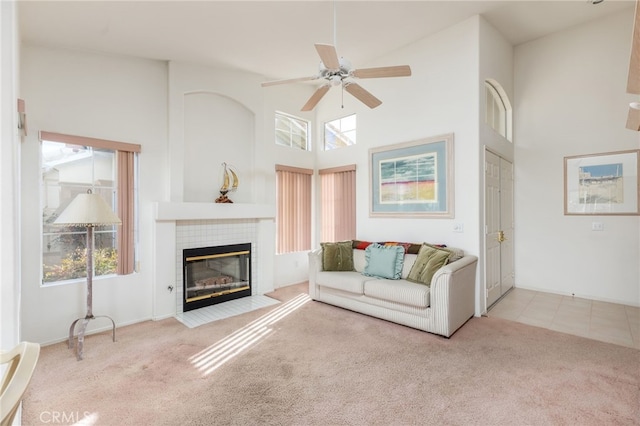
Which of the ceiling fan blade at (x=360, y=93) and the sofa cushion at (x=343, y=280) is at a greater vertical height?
the ceiling fan blade at (x=360, y=93)

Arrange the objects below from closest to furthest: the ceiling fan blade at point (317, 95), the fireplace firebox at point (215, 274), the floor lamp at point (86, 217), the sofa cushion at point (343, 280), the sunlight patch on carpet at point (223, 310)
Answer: the floor lamp at point (86, 217)
the ceiling fan blade at point (317, 95)
the sunlight patch on carpet at point (223, 310)
the sofa cushion at point (343, 280)
the fireplace firebox at point (215, 274)

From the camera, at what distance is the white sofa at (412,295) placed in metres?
2.93

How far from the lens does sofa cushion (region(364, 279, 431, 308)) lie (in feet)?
9.94

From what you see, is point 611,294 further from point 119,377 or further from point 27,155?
point 27,155

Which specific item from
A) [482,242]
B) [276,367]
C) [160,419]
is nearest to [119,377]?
[160,419]

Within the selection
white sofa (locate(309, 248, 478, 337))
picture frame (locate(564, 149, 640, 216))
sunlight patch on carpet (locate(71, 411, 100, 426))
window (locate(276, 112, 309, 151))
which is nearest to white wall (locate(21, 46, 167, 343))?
sunlight patch on carpet (locate(71, 411, 100, 426))

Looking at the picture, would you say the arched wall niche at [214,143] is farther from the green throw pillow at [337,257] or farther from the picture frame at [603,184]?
the picture frame at [603,184]

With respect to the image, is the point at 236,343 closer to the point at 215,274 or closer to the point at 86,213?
the point at 215,274

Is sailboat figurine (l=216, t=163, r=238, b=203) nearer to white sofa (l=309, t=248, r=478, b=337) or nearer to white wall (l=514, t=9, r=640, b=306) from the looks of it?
white sofa (l=309, t=248, r=478, b=337)

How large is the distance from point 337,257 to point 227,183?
187 centimetres

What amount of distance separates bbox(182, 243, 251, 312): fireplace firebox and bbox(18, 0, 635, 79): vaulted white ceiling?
246 cm

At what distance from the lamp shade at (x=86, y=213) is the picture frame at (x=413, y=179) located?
3.35 m

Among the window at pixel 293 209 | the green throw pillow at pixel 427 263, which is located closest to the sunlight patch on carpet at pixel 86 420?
the green throw pillow at pixel 427 263

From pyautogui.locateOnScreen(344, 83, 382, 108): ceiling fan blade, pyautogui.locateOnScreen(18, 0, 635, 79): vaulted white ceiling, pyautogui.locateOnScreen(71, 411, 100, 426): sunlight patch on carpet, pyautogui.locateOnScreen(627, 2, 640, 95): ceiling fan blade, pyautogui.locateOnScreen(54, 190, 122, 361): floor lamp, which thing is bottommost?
pyautogui.locateOnScreen(71, 411, 100, 426): sunlight patch on carpet
